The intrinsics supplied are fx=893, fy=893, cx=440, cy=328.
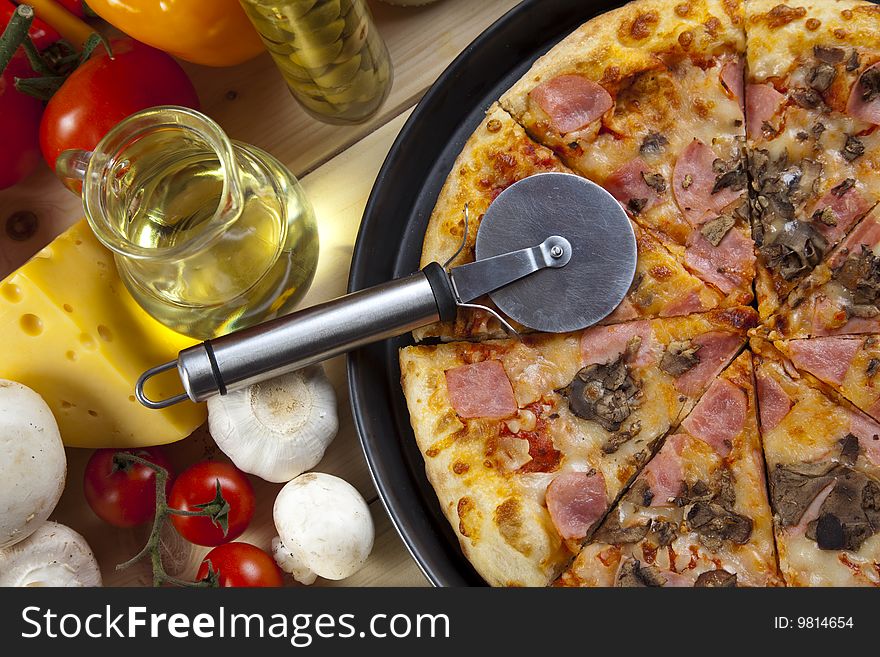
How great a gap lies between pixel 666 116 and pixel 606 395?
72cm

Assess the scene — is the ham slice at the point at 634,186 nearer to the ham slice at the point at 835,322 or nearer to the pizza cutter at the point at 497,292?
the pizza cutter at the point at 497,292

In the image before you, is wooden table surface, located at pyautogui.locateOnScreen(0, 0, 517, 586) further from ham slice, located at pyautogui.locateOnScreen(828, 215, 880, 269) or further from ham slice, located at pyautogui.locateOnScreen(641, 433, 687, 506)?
ham slice, located at pyautogui.locateOnScreen(828, 215, 880, 269)

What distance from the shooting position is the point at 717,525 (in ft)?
6.74

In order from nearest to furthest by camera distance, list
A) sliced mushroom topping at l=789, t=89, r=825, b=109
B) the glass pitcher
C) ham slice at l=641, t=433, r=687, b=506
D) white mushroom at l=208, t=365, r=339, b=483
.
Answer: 1. the glass pitcher
2. ham slice at l=641, t=433, r=687, b=506
3. sliced mushroom topping at l=789, t=89, r=825, b=109
4. white mushroom at l=208, t=365, r=339, b=483

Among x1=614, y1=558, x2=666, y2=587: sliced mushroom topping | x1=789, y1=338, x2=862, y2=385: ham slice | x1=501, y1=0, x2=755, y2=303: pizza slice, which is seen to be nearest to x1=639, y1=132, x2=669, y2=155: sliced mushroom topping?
x1=501, y1=0, x2=755, y2=303: pizza slice

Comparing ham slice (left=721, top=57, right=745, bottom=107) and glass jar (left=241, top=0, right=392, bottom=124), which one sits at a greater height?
glass jar (left=241, top=0, right=392, bottom=124)

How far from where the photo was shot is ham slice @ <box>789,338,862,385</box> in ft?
6.96

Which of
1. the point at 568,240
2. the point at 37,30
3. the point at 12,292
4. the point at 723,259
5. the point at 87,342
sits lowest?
the point at 723,259

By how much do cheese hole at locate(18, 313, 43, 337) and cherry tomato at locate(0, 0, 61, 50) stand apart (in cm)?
83

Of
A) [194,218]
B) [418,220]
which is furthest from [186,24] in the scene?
[418,220]

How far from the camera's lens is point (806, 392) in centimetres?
215

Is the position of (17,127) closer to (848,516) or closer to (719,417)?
(719,417)

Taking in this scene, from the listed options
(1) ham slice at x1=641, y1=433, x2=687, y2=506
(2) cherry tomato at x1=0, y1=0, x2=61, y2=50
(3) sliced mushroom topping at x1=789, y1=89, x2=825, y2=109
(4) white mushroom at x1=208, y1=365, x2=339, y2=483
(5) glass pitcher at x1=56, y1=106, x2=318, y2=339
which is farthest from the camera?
(2) cherry tomato at x1=0, y1=0, x2=61, y2=50
